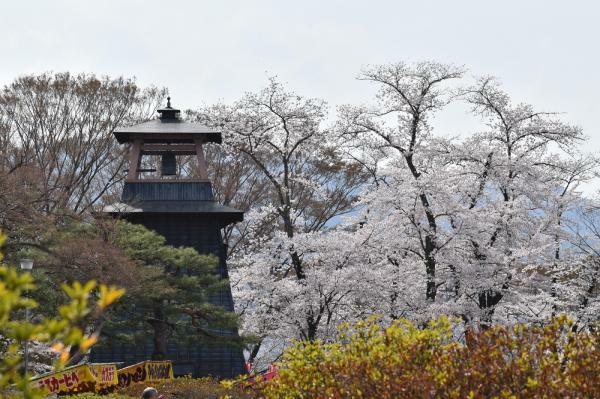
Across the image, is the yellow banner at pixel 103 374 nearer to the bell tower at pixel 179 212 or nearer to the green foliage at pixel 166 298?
the green foliage at pixel 166 298

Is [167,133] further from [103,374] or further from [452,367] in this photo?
[452,367]

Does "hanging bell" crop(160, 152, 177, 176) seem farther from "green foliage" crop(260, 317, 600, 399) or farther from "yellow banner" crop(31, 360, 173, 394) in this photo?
"green foliage" crop(260, 317, 600, 399)

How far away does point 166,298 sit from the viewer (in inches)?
905

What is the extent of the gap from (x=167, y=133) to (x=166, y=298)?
6.16 meters

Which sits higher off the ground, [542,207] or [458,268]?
[542,207]

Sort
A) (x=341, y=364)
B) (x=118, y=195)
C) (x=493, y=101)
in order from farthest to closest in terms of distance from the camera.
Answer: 1. (x=118, y=195)
2. (x=493, y=101)
3. (x=341, y=364)

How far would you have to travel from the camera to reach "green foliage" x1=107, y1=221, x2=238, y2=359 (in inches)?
862

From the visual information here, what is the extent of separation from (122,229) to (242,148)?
8846 mm

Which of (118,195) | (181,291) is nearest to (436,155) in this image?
(181,291)

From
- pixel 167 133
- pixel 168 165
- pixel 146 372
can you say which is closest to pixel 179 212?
pixel 168 165

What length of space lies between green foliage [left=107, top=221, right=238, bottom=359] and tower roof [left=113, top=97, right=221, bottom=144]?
14.7 ft

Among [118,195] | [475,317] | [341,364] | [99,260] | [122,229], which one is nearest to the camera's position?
[341,364]

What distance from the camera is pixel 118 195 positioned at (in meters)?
32.1

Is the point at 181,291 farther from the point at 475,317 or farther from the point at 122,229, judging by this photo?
the point at 475,317
